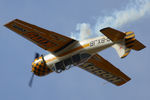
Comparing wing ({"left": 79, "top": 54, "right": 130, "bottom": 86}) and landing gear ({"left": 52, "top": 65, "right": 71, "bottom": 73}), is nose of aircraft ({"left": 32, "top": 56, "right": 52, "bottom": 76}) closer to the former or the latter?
landing gear ({"left": 52, "top": 65, "right": 71, "bottom": 73})

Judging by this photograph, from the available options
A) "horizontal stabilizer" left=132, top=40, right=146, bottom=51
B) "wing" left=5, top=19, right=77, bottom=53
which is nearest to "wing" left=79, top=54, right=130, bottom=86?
"wing" left=5, top=19, right=77, bottom=53

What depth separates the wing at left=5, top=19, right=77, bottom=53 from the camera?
27033 millimetres

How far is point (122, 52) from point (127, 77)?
748 centimetres

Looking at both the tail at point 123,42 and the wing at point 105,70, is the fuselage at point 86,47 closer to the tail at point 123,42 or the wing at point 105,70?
the tail at point 123,42

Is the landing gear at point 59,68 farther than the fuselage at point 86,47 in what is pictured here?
Yes

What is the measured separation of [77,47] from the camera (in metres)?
28.2

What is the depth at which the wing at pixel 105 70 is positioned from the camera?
3219 cm

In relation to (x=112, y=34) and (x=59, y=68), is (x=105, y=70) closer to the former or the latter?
(x=59, y=68)

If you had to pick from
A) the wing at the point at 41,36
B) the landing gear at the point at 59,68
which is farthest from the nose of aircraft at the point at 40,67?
the wing at the point at 41,36

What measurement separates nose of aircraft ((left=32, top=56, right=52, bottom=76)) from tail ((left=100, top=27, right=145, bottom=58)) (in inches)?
243

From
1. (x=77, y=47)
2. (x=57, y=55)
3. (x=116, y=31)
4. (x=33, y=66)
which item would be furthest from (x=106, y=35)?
(x=33, y=66)

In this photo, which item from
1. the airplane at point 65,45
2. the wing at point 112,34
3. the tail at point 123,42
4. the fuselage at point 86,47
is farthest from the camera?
the fuselage at point 86,47

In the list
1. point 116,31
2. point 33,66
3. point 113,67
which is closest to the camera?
point 116,31

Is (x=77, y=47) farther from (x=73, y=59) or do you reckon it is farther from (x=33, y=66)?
(x=33, y=66)
